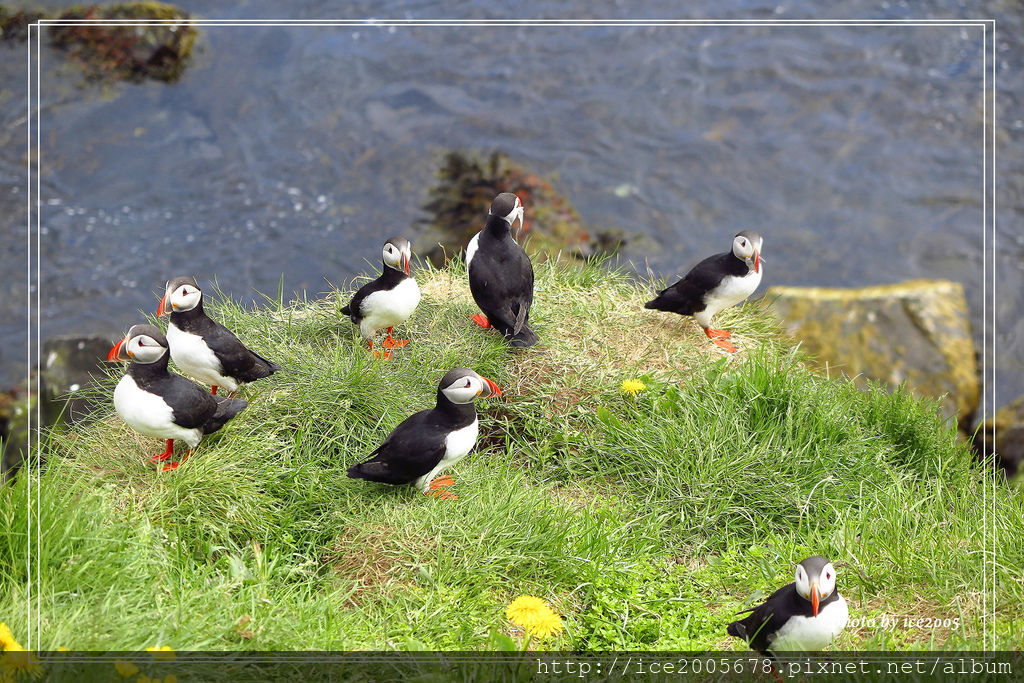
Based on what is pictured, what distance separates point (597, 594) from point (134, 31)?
1069 centimetres

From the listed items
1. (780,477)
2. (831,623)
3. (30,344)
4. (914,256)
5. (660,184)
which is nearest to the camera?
(831,623)

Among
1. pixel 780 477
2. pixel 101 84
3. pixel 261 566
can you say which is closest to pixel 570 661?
pixel 261 566

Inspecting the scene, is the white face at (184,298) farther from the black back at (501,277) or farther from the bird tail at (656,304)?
the bird tail at (656,304)

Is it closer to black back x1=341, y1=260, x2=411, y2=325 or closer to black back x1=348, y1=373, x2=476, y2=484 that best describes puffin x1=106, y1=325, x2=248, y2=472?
black back x1=348, y1=373, x2=476, y2=484

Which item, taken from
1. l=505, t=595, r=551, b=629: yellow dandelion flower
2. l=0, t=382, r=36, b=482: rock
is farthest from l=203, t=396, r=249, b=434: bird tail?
l=0, t=382, r=36, b=482: rock

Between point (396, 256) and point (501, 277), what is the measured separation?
0.65 m

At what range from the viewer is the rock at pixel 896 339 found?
7816 mm

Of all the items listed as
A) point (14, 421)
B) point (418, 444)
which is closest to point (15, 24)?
point (14, 421)

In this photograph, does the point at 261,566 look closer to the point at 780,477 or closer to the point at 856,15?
the point at 780,477

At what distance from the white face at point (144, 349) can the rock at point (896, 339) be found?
5.53 meters

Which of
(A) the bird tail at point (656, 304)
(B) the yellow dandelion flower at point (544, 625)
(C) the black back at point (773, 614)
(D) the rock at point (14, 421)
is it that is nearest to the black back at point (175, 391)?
(B) the yellow dandelion flower at point (544, 625)

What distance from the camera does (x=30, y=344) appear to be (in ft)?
28.1

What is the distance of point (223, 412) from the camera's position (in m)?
4.31

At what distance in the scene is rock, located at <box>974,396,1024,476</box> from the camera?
7734 mm
